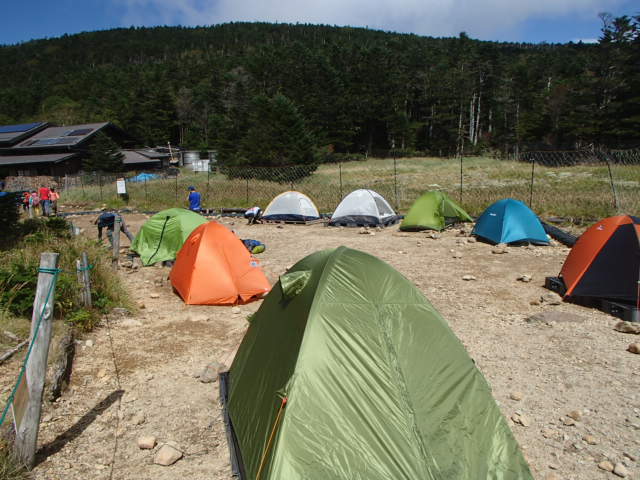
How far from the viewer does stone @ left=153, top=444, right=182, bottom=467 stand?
3.68 m

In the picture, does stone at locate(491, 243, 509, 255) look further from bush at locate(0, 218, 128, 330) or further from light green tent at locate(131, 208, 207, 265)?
bush at locate(0, 218, 128, 330)

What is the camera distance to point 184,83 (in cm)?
8106

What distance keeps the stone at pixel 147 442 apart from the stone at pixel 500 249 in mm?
9264

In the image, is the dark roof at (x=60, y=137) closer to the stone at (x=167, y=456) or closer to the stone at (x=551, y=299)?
the stone at (x=551, y=299)

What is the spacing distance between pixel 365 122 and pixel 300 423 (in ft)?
189

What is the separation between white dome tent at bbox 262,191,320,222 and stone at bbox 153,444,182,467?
519 inches

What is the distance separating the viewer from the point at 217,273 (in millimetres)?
7668

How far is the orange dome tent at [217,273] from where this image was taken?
24.8 ft

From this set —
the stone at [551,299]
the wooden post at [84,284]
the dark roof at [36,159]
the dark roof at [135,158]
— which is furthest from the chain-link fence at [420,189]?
the wooden post at [84,284]

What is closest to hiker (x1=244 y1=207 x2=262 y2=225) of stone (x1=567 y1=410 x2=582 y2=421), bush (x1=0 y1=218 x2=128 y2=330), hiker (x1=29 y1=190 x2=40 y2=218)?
bush (x1=0 y1=218 x2=128 y2=330)

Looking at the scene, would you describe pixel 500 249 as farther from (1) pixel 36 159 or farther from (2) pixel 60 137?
(2) pixel 60 137

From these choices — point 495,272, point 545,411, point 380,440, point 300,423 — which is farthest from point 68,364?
point 495,272

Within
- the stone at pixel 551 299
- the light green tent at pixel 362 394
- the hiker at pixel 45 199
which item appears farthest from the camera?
the hiker at pixel 45 199

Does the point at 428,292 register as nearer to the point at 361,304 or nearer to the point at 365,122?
the point at 361,304
